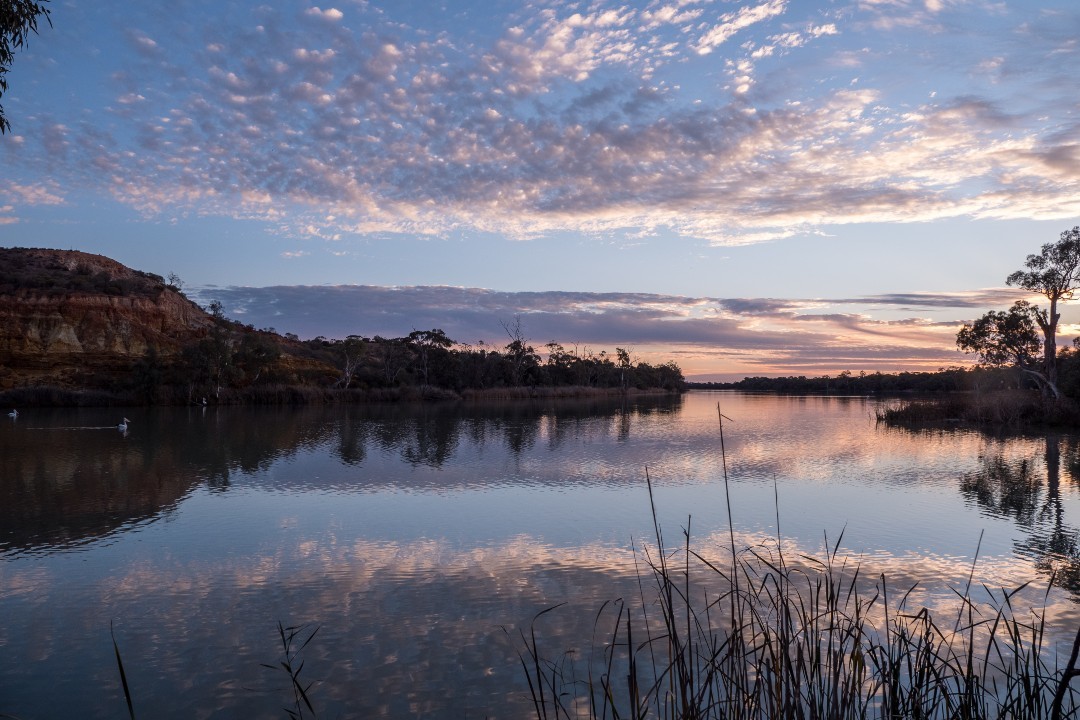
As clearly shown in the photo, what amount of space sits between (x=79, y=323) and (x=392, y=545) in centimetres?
4776

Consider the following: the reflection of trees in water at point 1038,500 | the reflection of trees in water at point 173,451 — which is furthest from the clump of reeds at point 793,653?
the reflection of trees in water at point 173,451

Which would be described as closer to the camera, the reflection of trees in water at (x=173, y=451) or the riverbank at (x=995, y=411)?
the reflection of trees in water at (x=173, y=451)

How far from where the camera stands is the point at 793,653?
16.0 ft

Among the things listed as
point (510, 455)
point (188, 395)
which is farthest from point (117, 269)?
point (510, 455)

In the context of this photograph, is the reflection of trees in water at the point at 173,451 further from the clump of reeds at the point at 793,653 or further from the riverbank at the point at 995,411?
the riverbank at the point at 995,411

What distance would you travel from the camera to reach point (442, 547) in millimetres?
8344

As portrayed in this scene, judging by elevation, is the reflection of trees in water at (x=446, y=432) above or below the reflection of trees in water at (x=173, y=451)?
below

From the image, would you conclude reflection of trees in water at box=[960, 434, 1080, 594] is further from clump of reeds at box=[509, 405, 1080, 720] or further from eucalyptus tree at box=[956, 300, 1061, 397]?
eucalyptus tree at box=[956, 300, 1061, 397]

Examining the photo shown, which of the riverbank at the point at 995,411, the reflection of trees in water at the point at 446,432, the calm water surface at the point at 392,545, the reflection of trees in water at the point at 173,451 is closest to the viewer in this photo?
the calm water surface at the point at 392,545

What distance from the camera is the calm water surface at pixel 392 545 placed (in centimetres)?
480

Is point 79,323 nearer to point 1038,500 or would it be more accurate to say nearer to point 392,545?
point 392,545

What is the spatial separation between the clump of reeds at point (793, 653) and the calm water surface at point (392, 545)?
0.38 metres

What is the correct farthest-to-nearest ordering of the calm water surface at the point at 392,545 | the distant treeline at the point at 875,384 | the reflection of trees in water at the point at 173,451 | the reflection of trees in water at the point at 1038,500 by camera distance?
the distant treeline at the point at 875,384 → the reflection of trees in water at the point at 173,451 → the reflection of trees in water at the point at 1038,500 → the calm water surface at the point at 392,545

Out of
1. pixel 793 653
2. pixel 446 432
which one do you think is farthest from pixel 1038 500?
pixel 446 432
